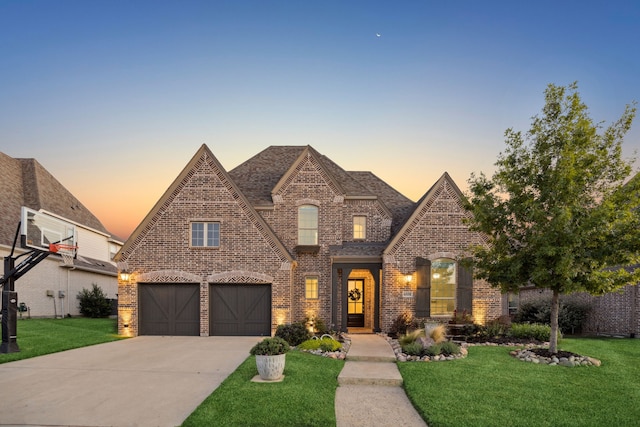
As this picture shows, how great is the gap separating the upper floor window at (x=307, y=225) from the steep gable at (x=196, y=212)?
6.54ft

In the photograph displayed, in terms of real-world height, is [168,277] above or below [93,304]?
above

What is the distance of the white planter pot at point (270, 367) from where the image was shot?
27.7ft

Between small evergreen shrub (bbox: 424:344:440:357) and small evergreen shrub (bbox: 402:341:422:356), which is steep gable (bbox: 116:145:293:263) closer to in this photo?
small evergreen shrub (bbox: 402:341:422:356)

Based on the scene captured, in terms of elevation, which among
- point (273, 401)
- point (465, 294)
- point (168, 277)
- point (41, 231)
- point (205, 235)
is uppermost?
point (41, 231)

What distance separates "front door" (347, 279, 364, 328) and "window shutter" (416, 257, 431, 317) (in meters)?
4.48

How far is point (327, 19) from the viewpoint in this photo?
570 inches

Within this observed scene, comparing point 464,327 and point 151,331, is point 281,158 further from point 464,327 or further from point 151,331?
point 464,327

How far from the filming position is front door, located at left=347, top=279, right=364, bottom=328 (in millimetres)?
19969

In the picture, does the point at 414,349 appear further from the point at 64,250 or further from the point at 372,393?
the point at 64,250

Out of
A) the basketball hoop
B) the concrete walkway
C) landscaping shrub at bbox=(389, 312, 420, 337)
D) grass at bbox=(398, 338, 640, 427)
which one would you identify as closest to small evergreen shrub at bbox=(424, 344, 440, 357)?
grass at bbox=(398, 338, 640, 427)

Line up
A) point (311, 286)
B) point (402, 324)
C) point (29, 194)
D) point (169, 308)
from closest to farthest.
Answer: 1. point (402, 324)
2. point (169, 308)
3. point (311, 286)
4. point (29, 194)

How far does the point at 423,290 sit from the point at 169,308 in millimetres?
10858

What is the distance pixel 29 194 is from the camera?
24.0 meters

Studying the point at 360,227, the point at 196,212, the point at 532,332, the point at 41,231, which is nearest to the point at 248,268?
the point at 196,212
